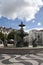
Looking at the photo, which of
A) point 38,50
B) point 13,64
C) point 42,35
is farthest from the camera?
point 42,35

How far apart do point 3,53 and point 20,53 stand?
6.33 ft

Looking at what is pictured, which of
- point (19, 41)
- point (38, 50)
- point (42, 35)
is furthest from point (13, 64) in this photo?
point (42, 35)

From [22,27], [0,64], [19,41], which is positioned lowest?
[0,64]

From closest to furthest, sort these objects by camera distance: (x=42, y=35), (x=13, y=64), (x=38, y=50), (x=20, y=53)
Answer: (x=13, y=64)
(x=20, y=53)
(x=38, y=50)
(x=42, y=35)

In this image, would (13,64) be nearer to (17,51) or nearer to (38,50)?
(17,51)

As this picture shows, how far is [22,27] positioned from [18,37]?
143 centimetres

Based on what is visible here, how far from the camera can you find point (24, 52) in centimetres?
1775

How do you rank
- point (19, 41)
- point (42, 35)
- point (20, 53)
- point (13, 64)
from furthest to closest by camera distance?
point (42, 35)
point (19, 41)
point (20, 53)
point (13, 64)

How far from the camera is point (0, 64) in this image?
36.2 feet

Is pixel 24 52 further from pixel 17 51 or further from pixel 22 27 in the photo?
pixel 22 27

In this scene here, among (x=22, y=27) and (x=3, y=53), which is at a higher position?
(x=22, y=27)

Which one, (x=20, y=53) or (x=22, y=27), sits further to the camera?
(x=22, y=27)

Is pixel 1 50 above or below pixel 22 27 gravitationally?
below

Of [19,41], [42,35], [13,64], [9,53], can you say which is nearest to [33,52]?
[9,53]
